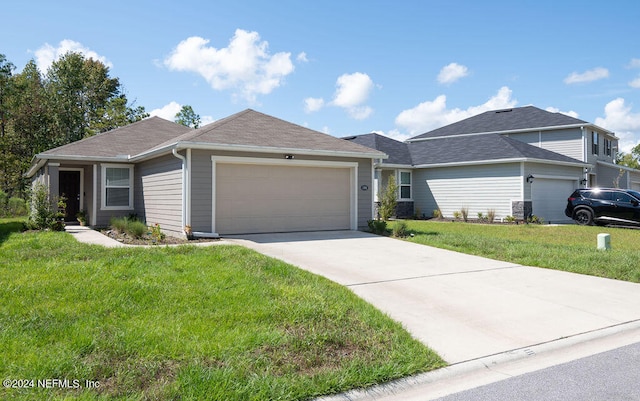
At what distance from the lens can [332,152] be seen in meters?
13.8

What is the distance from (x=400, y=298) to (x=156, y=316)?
10.9 ft

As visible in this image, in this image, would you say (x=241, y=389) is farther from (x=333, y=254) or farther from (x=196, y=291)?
(x=333, y=254)

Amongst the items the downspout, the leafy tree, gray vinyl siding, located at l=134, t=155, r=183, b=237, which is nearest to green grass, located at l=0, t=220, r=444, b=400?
the downspout

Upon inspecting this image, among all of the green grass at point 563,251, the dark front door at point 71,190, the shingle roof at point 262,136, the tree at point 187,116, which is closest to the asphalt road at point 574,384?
the green grass at point 563,251

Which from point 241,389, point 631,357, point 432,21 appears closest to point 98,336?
point 241,389

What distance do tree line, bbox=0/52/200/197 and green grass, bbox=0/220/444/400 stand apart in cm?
2924

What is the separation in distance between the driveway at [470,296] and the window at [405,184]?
524 inches

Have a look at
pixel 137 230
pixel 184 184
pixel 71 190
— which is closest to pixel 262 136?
Answer: pixel 184 184

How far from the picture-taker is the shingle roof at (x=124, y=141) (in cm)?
1566

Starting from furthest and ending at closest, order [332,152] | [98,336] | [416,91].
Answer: [416,91] < [332,152] < [98,336]

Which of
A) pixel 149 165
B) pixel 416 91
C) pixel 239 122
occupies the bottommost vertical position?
pixel 149 165

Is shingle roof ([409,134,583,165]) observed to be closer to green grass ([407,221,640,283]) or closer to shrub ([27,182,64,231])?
green grass ([407,221,640,283])

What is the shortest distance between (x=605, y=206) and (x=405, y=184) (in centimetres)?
920

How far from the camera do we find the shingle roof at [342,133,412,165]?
933 inches
